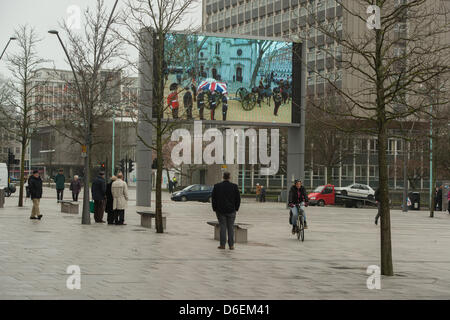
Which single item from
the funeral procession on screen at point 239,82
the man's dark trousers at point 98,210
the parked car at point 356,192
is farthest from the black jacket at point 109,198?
the parked car at point 356,192

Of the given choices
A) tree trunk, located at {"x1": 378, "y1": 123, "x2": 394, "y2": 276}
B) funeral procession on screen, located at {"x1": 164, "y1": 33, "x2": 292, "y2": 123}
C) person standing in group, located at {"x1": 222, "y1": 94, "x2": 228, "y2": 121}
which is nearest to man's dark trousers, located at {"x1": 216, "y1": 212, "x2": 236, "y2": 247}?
tree trunk, located at {"x1": 378, "y1": 123, "x2": 394, "y2": 276}

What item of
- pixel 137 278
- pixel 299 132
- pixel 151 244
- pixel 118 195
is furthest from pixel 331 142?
pixel 137 278

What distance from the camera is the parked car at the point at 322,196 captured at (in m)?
51.8

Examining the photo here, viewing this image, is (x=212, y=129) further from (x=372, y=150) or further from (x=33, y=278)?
(x=33, y=278)

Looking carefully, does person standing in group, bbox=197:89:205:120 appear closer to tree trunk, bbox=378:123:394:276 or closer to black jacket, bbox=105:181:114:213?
black jacket, bbox=105:181:114:213

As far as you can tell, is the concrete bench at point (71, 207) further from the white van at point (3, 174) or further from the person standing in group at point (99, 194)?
the white van at point (3, 174)

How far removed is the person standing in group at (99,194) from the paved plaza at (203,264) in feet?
6.02

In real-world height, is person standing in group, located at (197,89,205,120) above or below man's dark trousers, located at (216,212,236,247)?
above

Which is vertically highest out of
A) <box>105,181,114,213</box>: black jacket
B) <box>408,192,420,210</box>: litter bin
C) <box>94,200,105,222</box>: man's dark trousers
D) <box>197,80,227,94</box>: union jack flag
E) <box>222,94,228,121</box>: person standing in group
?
<box>197,80,227,94</box>: union jack flag

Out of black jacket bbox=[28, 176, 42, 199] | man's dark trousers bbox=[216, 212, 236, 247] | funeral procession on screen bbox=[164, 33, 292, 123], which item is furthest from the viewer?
funeral procession on screen bbox=[164, 33, 292, 123]

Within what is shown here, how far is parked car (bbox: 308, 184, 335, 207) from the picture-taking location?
51781 millimetres

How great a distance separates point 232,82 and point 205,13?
7601 centimetres

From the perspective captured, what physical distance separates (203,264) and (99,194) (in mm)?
11668

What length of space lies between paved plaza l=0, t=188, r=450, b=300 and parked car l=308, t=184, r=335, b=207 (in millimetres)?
29477
